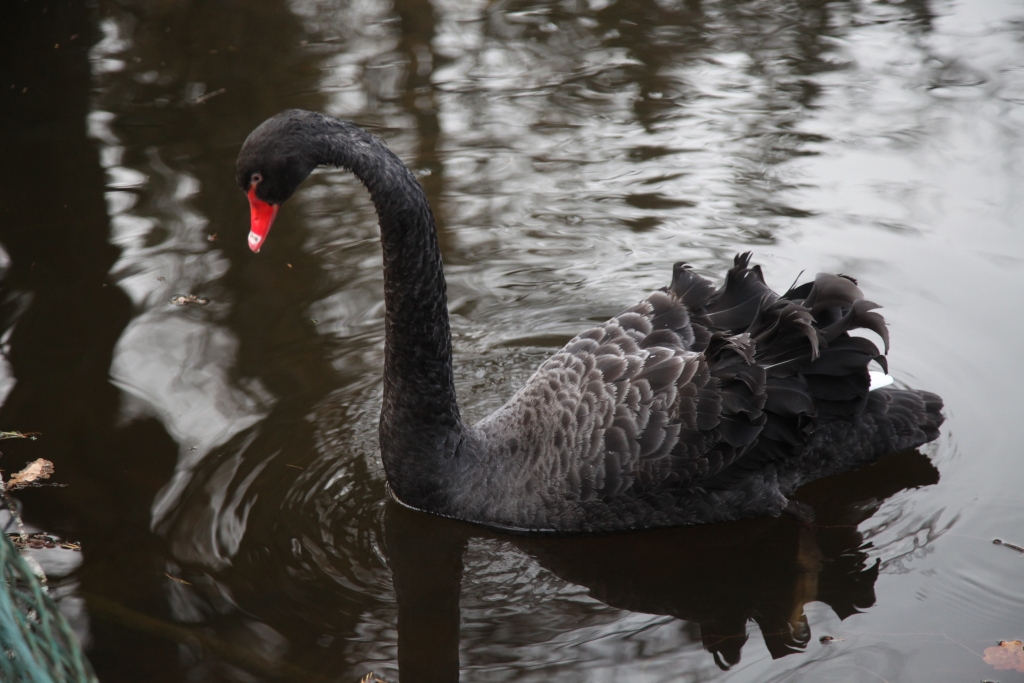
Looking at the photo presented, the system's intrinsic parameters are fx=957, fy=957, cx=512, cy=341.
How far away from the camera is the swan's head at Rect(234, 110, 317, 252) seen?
11.3ft

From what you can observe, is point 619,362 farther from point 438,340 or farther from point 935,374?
point 935,374

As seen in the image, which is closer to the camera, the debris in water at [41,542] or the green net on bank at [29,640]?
the green net on bank at [29,640]

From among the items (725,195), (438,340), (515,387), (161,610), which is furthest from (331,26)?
(161,610)

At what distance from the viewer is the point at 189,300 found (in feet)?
18.9

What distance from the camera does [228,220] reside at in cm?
657

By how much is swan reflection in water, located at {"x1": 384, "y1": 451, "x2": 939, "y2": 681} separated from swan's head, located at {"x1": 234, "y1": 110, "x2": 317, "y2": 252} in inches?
64.2

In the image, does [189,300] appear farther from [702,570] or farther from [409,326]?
[702,570]

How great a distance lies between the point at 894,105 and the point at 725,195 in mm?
2090

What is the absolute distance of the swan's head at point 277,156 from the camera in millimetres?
3432

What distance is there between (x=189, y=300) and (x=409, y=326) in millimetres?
2409

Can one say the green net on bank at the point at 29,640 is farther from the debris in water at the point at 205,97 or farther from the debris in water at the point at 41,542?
the debris in water at the point at 205,97

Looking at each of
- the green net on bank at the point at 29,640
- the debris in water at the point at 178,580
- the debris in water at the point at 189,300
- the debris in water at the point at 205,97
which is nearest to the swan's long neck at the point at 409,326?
the debris in water at the point at 178,580

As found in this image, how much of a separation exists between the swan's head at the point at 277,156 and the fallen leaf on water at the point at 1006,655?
303cm

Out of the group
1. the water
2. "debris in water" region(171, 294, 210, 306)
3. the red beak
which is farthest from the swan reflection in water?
"debris in water" region(171, 294, 210, 306)
